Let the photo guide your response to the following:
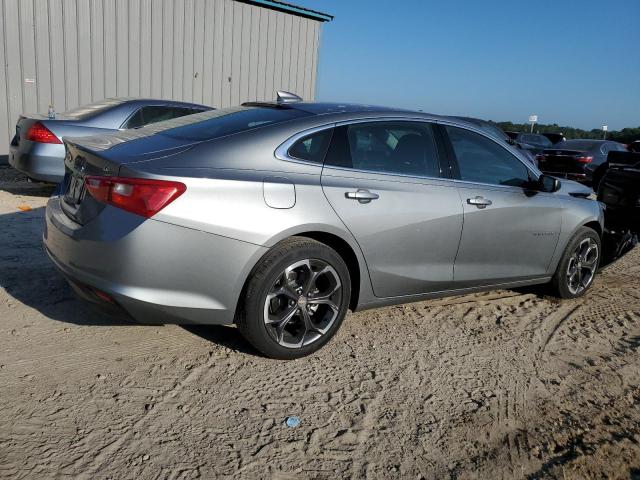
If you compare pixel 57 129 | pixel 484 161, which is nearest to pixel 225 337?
pixel 484 161

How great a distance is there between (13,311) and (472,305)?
3431 mm

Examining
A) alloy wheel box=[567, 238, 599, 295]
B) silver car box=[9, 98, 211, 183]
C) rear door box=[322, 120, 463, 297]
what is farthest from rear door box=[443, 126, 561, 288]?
silver car box=[9, 98, 211, 183]

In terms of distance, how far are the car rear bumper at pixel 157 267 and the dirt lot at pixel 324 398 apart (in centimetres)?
42

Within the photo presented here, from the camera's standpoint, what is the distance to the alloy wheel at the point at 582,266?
5.14m

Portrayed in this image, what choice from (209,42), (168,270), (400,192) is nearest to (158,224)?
(168,270)

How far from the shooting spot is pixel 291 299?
3.45 meters

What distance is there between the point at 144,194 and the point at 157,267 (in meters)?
0.38

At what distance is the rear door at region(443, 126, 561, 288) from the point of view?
4199 millimetres

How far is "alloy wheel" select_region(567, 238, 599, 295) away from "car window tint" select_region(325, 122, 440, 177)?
186 centimetres

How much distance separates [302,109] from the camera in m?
3.92

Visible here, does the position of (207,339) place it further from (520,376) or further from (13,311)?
(520,376)

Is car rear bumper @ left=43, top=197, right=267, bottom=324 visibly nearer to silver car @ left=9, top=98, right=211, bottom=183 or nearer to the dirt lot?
the dirt lot

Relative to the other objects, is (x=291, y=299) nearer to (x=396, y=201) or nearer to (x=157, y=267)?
(x=157, y=267)

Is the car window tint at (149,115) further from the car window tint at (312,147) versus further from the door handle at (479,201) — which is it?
the door handle at (479,201)
